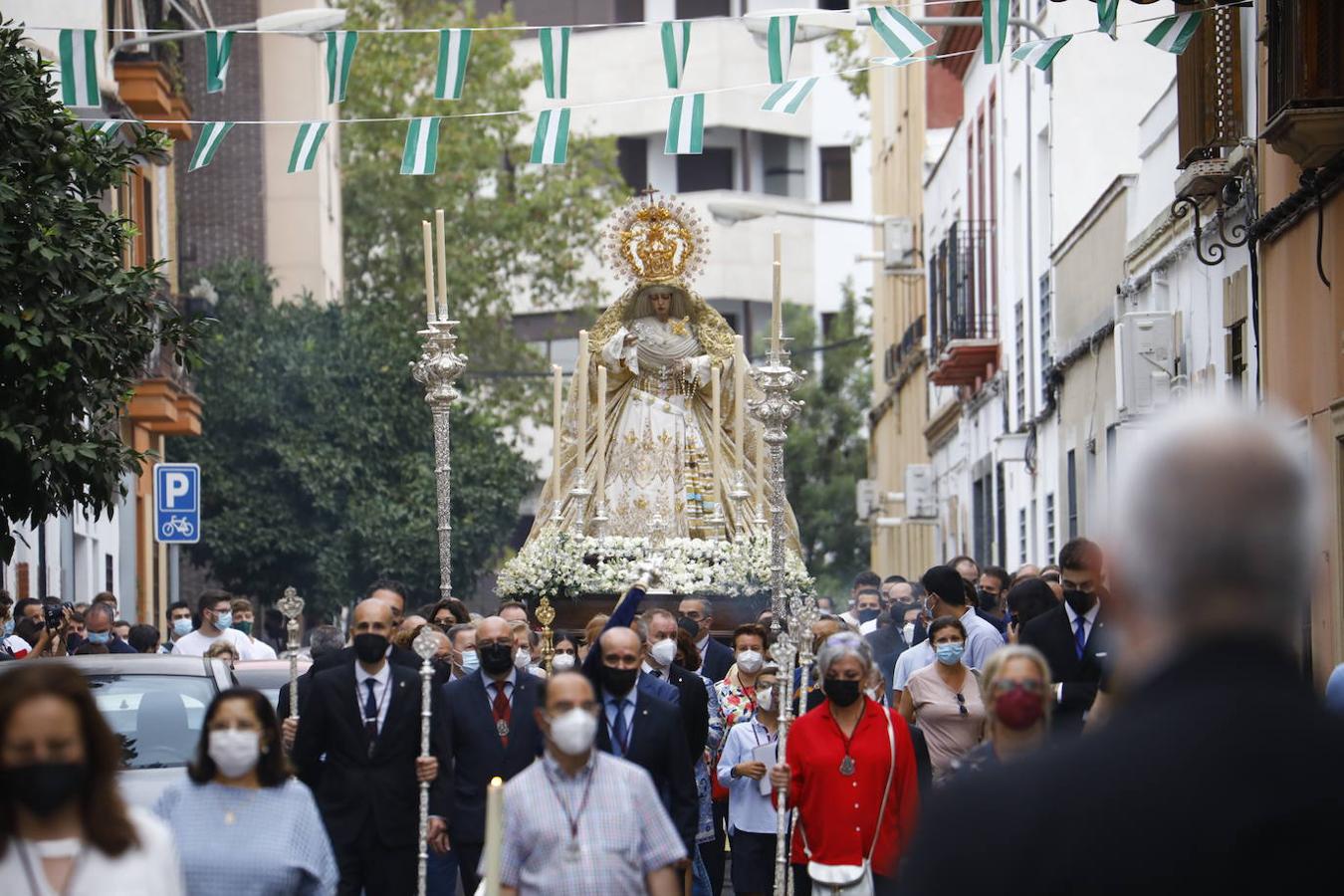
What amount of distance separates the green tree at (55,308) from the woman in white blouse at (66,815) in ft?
27.2

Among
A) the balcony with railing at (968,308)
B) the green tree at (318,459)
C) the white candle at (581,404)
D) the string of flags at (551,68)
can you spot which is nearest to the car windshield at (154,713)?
the string of flags at (551,68)

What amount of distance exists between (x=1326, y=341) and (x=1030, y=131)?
12.9 metres

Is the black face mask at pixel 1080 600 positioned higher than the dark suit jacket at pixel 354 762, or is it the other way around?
the black face mask at pixel 1080 600

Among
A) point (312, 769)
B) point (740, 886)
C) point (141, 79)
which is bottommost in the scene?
point (740, 886)

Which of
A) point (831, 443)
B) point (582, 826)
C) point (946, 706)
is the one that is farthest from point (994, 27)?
point (831, 443)

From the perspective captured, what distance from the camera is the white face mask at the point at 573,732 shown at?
23.6ft

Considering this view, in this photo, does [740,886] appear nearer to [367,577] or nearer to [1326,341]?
[1326,341]

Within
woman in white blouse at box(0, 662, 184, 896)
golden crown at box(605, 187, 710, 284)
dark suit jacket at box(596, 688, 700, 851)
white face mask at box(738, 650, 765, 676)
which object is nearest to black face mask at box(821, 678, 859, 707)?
dark suit jacket at box(596, 688, 700, 851)

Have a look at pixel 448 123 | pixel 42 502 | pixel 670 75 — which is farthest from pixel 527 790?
pixel 448 123

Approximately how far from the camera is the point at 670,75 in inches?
647

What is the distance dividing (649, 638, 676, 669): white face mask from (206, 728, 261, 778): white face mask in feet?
16.3

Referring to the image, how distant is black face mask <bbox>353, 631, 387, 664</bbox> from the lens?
9859 millimetres

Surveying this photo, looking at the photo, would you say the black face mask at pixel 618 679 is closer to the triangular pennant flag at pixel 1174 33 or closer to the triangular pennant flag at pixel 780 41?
the triangular pennant flag at pixel 1174 33

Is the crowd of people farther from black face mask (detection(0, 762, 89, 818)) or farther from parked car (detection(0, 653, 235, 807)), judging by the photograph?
parked car (detection(0, 653, 235, 807))
